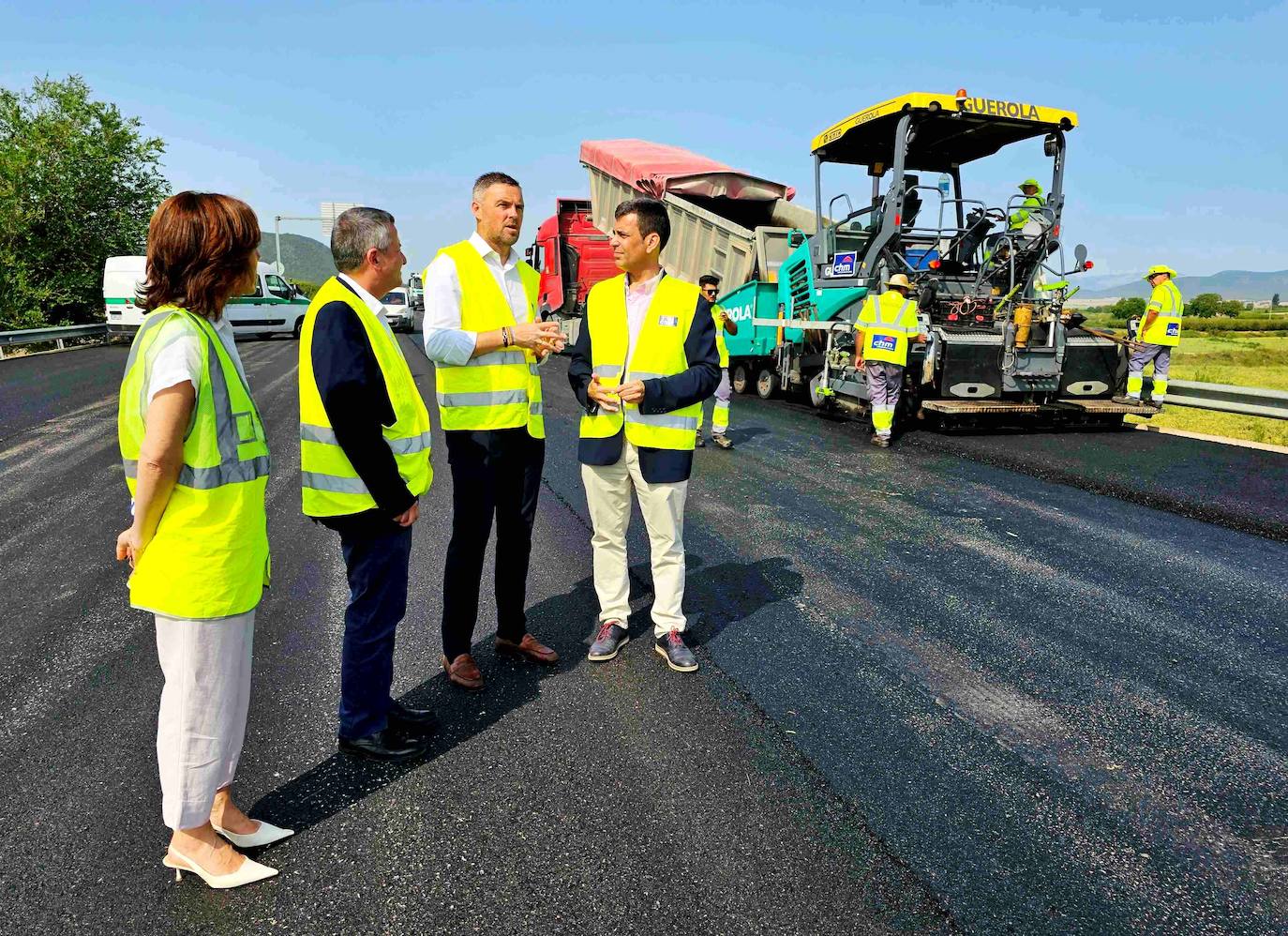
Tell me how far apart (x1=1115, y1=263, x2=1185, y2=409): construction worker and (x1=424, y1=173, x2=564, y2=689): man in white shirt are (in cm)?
918

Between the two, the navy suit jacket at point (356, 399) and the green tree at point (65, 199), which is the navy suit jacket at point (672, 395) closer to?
the navy suit jacket at point (356, 399)

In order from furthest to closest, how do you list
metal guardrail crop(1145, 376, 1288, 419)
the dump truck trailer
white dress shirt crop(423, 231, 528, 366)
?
1. the dump truck trailer
2. metal guardrail crop(1145, 376, 1288, 419)
3. white dress shirt crop(423, 231, 528, 366)

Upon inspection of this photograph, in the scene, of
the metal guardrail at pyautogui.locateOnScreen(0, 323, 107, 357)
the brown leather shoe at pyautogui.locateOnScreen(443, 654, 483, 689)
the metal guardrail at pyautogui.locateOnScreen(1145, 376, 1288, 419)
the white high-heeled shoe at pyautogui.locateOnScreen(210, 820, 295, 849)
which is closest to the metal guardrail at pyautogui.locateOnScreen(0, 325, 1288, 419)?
the metal guardrail at pyautogui.locateOnScreen(1145, 376, 1288, 419)

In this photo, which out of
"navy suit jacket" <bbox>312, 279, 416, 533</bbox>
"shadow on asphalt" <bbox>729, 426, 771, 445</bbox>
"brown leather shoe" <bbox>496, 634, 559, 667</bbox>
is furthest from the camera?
"shadow on asphalt" <bbox>729, 426, 771, 445</bbox>

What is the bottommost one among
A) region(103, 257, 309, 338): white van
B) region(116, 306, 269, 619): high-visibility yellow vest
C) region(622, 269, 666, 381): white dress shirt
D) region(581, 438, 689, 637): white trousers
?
region(581, 438, 689, 637): white trousers

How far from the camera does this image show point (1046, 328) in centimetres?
890

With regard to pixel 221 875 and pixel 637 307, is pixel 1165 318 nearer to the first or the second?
pixel 637 307

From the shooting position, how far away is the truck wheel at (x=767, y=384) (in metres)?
11.7

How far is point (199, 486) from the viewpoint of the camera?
81.7 inches

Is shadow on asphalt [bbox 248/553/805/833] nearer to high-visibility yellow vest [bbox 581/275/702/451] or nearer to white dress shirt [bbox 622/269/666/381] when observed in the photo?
high-visibility yellow vest [bbox 581/275/702/451]

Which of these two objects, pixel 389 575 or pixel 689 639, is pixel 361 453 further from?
pixel 689 639

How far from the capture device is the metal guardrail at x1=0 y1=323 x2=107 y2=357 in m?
17.0

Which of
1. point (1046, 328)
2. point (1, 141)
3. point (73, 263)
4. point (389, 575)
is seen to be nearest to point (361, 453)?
point (389, 575)

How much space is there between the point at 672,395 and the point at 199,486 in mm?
1809
